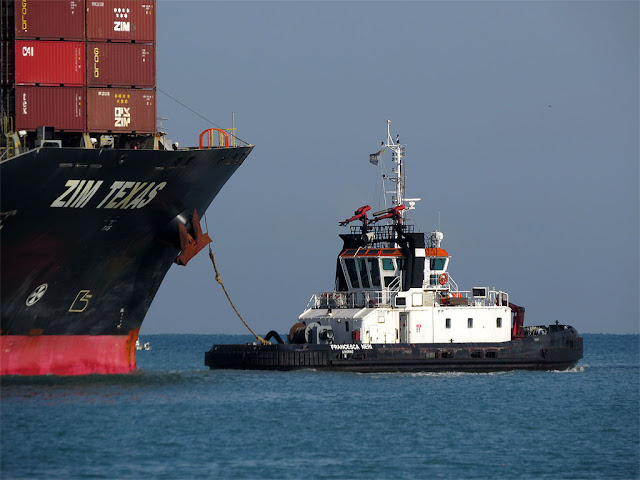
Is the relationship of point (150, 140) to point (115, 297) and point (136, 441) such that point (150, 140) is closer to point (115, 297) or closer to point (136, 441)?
point (115, 297)

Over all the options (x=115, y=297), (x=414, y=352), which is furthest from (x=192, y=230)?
(x=414, y=352)

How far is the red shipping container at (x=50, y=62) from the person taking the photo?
42312 millimetres

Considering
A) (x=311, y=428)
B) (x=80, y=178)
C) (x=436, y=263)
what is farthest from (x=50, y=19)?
(x=436, y=263)

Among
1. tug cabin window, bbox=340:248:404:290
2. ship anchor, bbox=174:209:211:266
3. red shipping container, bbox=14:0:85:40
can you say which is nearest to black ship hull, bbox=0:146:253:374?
ship anchor, bbox=174:209:211:266

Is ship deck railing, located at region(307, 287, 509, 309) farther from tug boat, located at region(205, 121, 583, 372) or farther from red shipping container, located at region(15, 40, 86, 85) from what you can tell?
red shipping container, located at region(15, 40, 86, 85)

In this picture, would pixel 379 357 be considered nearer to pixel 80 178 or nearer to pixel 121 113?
pixel 121 113

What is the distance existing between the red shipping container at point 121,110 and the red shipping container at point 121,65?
0.97 ft

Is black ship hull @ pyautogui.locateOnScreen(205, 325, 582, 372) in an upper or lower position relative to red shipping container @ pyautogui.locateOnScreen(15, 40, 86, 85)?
lower

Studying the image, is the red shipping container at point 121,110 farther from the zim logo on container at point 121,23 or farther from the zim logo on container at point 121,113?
the zim logo on container at point 121,23

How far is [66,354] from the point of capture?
4394cm

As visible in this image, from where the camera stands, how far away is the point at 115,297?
45.5m

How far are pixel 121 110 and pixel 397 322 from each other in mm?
16693

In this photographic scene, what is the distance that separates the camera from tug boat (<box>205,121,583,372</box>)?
5100cm

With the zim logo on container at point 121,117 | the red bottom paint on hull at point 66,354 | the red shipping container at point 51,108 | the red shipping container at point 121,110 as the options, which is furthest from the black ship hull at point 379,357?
the red shipping container at point 51,108
